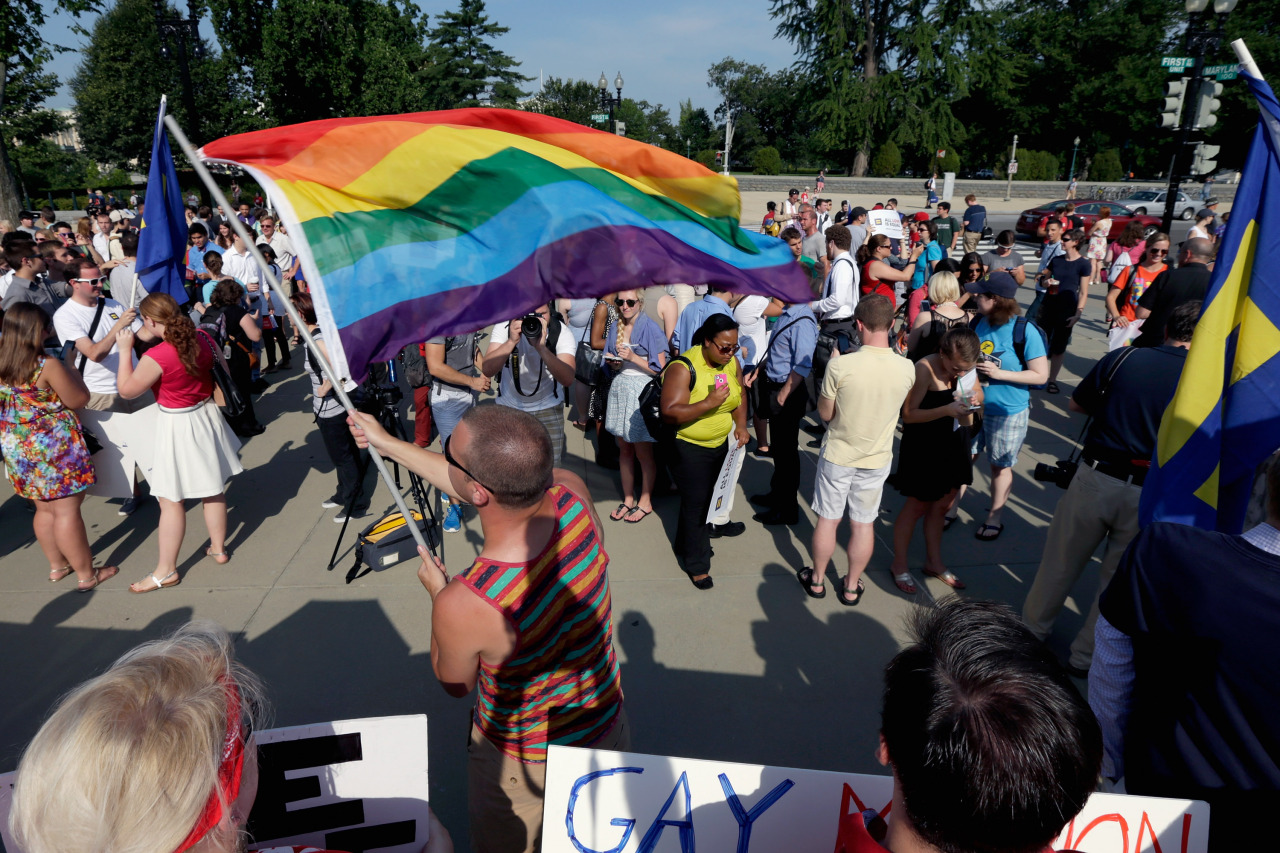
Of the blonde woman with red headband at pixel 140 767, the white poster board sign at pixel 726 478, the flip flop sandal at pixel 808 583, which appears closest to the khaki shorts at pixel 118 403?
the white poster board sign at pixel 726 478

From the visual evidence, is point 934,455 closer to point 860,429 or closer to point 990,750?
point 860,429

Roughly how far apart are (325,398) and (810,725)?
12.6 ft

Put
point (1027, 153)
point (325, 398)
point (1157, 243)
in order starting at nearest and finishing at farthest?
point (325, 398) < point (1157, 243) < point (1027, 153)

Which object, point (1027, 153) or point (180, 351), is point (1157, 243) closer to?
point (180, 351)

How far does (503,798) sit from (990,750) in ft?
5.33

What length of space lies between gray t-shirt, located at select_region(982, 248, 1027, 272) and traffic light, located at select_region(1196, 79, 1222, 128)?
4.58m

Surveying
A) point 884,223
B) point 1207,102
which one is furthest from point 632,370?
point 1207,102

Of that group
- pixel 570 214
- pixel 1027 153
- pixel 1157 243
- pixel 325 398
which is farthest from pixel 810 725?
pixel 1027 153

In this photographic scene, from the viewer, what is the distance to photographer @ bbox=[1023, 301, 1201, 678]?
3316mm

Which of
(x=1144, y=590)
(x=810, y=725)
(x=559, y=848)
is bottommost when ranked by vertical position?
(x=810, y=725)

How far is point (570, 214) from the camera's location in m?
2.62

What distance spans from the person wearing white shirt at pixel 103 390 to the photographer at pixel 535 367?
92.1 inches

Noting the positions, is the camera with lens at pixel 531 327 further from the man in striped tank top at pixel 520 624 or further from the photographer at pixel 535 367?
the man in striped tank top at pixel 520 624

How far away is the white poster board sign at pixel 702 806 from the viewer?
1720 mm
